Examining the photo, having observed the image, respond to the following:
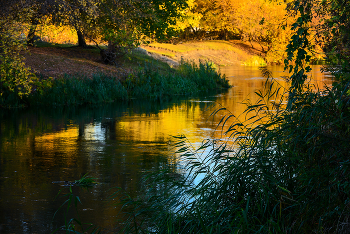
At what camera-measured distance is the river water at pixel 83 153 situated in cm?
690

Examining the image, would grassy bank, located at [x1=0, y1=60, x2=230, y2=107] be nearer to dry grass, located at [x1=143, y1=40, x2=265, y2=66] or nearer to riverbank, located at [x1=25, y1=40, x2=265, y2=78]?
riverbank, located at [x1=25, y1=40, x2=265, y2=78]

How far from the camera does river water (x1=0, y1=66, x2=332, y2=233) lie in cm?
690

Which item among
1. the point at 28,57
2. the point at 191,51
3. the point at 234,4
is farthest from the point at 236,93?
the point at 234,4

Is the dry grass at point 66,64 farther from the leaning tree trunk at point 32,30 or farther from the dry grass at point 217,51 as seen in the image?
the dry grass at point 217,51

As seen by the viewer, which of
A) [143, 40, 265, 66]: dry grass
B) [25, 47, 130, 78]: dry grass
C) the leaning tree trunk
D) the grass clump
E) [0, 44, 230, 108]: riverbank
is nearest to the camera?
the grass clump

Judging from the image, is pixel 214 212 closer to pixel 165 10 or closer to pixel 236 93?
pixel 236 93

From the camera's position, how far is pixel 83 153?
10.9 m

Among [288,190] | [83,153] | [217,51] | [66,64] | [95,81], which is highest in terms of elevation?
[217,51]

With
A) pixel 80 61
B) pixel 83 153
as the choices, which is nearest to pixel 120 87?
pixel 80 61

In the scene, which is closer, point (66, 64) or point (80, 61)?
point (66, 64)

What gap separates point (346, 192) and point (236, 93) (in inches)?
815

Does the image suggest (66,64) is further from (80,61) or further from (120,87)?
(120,87)

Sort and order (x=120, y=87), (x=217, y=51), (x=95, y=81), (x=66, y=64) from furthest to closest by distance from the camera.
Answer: (x=217, y=51) < (x=66, y=64) < (x=120, y=87) < (x=95, y=81)

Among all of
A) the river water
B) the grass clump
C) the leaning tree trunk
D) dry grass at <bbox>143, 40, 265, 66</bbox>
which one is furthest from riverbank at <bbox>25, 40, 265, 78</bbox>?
the grass clump
